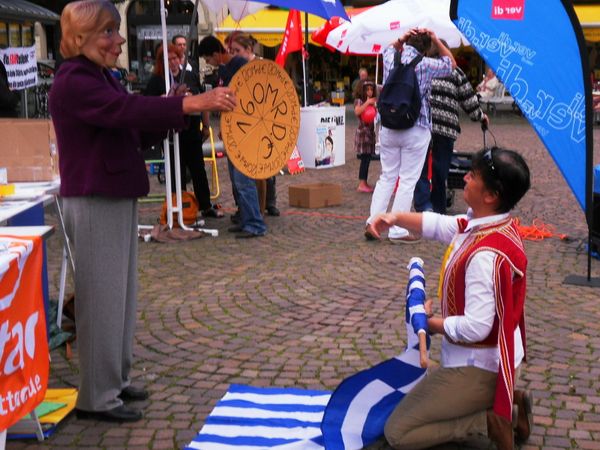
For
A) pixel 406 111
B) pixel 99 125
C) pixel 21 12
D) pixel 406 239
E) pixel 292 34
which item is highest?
pixel 21 12

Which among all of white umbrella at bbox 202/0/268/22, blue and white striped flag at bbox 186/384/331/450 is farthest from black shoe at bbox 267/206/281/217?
blue and white striped flag at bbox 186/384/331/450

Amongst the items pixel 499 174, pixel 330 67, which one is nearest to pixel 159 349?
pixel 499 174

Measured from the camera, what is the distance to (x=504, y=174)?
350 cm

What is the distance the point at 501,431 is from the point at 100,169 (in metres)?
1.97

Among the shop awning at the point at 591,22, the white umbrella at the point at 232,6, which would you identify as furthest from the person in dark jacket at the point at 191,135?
the shop awning at the point at 591,22

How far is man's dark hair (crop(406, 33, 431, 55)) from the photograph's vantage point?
25.1 feet

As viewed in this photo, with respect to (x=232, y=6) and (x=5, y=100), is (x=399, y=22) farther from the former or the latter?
(x=5, y=100)

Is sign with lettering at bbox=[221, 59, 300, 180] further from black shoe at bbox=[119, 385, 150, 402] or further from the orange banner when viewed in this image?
the orange banner

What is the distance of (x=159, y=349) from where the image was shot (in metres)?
5.05

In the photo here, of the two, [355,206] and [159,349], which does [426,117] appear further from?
[159,349]

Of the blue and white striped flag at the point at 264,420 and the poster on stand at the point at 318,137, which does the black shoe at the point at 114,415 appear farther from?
the poster on stand at the point at 318,137

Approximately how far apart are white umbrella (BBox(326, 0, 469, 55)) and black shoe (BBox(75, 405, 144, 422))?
9898 mm

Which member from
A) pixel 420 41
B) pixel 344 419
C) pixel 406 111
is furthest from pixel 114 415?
pixel 420 41

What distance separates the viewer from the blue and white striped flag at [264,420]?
12.5 feet
